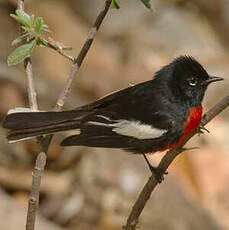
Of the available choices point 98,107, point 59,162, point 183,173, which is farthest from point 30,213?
point 183,173

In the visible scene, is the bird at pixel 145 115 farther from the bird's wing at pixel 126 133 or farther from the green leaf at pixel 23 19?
the green leaf at pixel 23 19

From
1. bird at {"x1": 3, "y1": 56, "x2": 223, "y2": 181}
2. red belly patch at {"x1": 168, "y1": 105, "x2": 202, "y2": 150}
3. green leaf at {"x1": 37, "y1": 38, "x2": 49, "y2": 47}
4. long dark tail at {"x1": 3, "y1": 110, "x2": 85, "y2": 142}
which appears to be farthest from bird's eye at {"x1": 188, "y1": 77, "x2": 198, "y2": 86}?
green leaf at {"x1": 37, "y1": 38, "x2": 49, "y2": 47}

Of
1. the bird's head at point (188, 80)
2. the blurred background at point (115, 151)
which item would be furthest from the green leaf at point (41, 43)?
the blurred background at point (115, 151)

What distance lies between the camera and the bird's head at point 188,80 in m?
3.93

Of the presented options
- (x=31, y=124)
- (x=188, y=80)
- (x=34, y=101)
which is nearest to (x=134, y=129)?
(x=188, y=80)

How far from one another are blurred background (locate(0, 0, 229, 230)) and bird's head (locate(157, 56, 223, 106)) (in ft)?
7.33

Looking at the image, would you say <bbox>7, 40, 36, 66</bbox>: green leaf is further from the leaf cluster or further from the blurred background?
the blurred background

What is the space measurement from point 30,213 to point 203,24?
841 centimetres

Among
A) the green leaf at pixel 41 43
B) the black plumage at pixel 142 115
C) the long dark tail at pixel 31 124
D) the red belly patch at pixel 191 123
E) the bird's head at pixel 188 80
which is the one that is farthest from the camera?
the bird's head at pixel 188 80

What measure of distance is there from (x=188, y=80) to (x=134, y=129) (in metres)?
0.56

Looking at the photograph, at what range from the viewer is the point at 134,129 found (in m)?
3.60

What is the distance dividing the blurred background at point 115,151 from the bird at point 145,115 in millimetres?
2205

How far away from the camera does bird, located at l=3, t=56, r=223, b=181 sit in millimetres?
3498

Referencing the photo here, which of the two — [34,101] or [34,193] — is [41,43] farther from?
[34,193]
